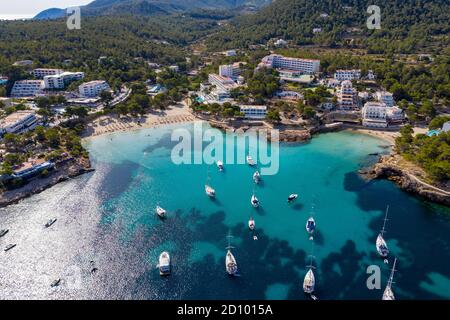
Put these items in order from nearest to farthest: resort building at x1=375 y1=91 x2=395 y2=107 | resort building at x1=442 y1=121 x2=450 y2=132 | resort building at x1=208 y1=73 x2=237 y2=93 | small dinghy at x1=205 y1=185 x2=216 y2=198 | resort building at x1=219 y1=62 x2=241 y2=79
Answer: small dinghy at x1=205 y1=185 x2=216 y2=198, resort building at x1=442 y1=121 x2=450 y2=132, resort building at x1=375 y1=91 x2=395 y2=107, resort building at x1=208 y1=73 x2=237 y2=93, resort building at x1=219 y1=62 x2=241 y2=79

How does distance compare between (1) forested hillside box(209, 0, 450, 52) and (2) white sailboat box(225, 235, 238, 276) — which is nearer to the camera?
(2) white sailboat box(225, 235, 238, 276)

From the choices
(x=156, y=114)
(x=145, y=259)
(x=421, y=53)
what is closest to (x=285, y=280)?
(x=145, y=259)

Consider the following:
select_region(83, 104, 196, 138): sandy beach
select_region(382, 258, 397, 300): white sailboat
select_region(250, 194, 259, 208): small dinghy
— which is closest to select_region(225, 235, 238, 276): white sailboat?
select_region(250, 194, 259, 208): small dinghy

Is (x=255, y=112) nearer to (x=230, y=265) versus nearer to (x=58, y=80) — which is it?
(x=230, y=265)

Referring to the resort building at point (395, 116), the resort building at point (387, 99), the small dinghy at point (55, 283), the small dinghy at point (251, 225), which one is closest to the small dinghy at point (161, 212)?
the small dinghy at point (251, 225)

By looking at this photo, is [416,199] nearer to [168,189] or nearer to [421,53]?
[168,189]

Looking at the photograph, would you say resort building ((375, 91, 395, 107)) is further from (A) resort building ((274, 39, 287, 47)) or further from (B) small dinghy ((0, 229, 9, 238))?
(B) small dinghy ((0, 229, 9, 238))

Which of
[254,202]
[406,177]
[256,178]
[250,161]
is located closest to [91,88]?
[250,161]
